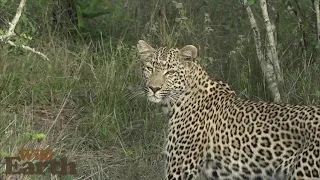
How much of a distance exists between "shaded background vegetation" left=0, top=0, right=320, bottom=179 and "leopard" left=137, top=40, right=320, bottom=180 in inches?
36.3

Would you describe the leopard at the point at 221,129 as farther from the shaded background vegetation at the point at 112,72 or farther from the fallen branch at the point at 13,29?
the fallen branch at the point at 13,29

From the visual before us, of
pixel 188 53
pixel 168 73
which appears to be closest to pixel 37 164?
pixel 168 73

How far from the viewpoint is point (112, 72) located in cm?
976

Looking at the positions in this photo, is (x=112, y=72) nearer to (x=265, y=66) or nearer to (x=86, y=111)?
(x=86, y=111)

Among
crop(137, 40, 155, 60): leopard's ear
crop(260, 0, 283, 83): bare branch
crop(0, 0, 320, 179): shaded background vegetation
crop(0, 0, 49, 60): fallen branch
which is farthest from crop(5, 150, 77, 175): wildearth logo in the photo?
crop(260, 0, 283, 83): bare branch

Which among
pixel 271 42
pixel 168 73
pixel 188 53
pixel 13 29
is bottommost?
pixel 168 73

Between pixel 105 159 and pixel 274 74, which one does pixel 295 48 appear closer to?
pixel 274 74

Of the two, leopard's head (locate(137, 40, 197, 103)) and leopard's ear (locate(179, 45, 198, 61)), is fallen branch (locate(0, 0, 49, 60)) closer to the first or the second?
leopard's head (locate(137, 40, 197, 103))

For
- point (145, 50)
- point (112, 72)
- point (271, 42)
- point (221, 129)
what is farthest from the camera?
point (112, 72)

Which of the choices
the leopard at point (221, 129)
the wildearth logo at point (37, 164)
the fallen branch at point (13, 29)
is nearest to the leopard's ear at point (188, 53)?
the leopard at point (221, 129)

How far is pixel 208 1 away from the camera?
1201 centimetres

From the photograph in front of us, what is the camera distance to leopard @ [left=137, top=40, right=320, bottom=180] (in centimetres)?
690

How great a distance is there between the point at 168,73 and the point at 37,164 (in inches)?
53.9

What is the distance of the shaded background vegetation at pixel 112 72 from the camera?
8742mm
